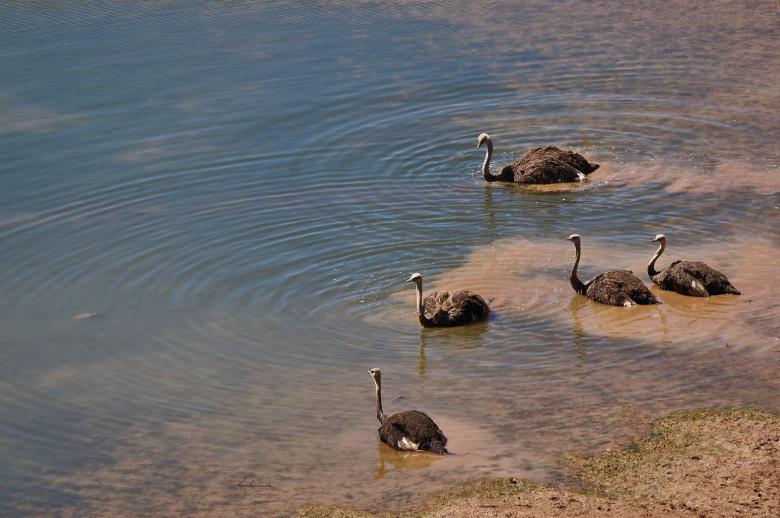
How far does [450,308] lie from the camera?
54.0 ft

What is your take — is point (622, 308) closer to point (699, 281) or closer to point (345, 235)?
point (699, 281)

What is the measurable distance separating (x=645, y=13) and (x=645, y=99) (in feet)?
25.5

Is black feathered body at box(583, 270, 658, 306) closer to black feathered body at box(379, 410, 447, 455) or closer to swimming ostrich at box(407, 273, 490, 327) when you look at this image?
swimming ostrich at box(407, 273, 490, 327)

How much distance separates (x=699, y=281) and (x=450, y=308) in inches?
139

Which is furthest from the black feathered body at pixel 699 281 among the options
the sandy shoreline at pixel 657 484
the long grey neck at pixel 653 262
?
the sandy shoreline at pixel 657 484

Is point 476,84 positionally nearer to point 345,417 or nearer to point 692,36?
point 692,36

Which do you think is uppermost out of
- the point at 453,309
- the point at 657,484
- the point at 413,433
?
the point at 453,309

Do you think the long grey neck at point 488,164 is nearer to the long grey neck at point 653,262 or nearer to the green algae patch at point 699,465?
the long grey neck at point 653,262

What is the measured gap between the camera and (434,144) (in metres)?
24.2

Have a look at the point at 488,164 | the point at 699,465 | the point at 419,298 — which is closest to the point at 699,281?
the point at 419,298

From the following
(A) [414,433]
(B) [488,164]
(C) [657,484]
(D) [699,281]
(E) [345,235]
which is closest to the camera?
(C) [657,484]

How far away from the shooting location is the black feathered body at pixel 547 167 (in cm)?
2181

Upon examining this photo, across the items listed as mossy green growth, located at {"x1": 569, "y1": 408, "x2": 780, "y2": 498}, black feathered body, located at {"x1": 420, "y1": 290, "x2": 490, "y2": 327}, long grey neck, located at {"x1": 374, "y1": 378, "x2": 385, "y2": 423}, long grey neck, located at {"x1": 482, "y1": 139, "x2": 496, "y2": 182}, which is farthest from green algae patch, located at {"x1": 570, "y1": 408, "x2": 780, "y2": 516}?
long grey neck, located at {"x1": 482, "y1": 139, "x2": 496, "y2": 182}

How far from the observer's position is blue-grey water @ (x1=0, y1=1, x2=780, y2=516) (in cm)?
1358
